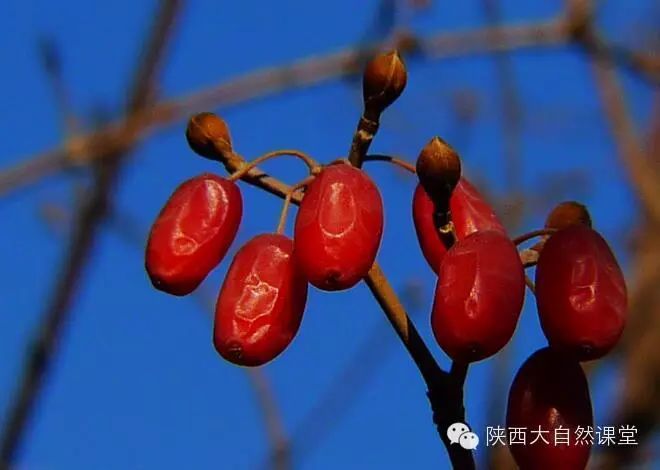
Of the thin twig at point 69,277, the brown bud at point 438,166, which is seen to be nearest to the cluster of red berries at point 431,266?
the brown bud at point 438,166

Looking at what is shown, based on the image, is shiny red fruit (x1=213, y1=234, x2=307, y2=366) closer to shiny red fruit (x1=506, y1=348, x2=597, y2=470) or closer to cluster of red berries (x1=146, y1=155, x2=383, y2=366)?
cluster of red berries (x1=146, y1=155, x2=383, y2=366)

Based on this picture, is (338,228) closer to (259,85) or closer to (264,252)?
(264,252)

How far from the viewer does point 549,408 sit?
0.79m

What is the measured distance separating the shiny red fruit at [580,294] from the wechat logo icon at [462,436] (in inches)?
3.1

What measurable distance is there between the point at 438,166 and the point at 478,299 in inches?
3.3

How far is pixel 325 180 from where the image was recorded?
2.68ft

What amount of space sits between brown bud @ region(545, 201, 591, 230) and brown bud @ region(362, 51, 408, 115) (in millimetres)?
164

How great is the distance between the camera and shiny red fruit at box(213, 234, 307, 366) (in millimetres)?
827

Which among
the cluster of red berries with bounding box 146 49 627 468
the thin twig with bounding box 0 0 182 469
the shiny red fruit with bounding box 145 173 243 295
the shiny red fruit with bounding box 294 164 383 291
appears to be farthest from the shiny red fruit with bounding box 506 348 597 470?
the thin twig with bounding box 0 0 182 469

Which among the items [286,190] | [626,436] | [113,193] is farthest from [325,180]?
[626,436]

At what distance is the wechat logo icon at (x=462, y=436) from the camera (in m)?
0.76

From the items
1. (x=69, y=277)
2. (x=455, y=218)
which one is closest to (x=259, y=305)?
(x=455, y=218)

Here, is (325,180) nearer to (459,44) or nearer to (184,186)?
(184,186)

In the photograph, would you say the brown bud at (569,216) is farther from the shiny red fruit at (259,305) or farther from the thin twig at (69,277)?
the thin twig at (69,277)
